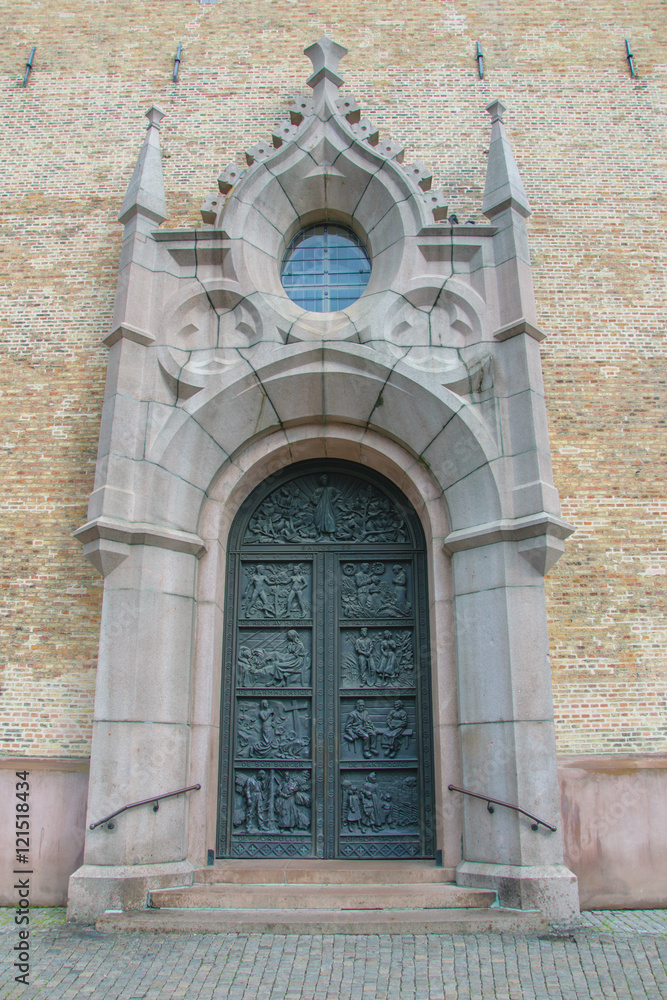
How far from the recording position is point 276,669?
319 inches

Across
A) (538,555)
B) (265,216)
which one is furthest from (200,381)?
(538,555)

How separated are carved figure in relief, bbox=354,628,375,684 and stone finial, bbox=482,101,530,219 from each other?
5.02m

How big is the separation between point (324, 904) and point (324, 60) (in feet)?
30.8

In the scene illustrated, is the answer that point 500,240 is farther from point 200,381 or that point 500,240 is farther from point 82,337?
point 82,337

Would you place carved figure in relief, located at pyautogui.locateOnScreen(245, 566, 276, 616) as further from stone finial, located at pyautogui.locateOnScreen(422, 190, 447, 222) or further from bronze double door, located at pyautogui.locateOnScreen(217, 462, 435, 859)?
stone finial, located at pyautogui.locateOnScreen(422, 190, 447, 222)

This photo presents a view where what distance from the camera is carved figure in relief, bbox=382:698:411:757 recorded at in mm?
7832

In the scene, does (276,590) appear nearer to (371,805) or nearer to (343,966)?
(371,805)

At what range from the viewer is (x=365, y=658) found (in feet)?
26.6

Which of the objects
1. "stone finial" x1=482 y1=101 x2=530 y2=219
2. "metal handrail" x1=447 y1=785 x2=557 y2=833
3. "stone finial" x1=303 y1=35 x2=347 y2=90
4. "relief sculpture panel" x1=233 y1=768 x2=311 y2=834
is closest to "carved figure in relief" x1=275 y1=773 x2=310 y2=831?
"relief sculpture panel" x1=233 y1=768 x2=311 y2=834

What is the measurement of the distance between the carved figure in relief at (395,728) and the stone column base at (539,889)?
1.63 meters

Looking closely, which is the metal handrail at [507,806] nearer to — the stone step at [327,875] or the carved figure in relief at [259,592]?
the stone step at [327,875]

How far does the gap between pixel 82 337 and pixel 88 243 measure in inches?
56.4

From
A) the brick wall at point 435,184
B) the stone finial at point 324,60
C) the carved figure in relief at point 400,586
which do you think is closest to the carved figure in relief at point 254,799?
the brick wall at point 435,184

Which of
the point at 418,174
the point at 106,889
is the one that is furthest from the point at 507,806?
the point at 418,174
